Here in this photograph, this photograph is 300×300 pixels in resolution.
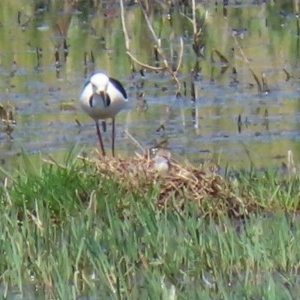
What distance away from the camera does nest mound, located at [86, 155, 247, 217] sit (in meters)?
6.79

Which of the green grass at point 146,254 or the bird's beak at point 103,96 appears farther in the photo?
the bird's beak at point 103,96

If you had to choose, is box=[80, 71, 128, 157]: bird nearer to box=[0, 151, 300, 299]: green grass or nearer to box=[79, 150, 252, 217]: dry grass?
box=[79, 150, 252, 217]: dry grass

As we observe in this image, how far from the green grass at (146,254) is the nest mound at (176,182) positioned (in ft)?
0.81

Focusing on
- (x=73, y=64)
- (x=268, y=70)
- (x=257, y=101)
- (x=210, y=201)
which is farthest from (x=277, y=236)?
(x=73, y=64)

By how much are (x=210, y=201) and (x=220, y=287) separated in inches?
77.4

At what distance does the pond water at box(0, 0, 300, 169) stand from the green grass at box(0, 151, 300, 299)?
153cm

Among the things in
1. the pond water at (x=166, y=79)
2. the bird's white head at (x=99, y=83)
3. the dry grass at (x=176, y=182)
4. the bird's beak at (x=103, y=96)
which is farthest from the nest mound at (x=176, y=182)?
the bird's white head at (x=99, y=83)

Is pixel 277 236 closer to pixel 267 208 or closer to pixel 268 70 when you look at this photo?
pixel 267 208

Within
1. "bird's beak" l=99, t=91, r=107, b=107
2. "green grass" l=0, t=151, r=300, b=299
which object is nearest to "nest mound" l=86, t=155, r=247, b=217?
"green grass" l=0, t=151, r=300, b=299

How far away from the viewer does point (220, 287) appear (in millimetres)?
4848

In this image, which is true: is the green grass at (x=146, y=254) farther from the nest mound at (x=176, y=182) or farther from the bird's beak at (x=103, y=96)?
the bird's beak at (x=103, y=96)

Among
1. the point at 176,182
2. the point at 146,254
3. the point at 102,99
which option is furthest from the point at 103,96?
the point at 146,254

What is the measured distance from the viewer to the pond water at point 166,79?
9.14 meters

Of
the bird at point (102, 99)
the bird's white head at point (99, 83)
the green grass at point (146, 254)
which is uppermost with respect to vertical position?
the bird's white head at point (99, 83)
